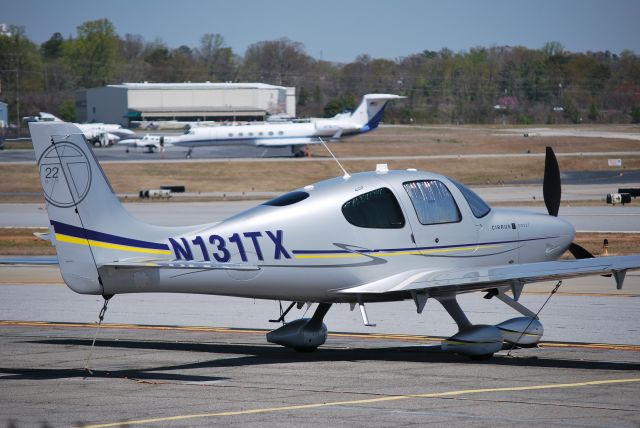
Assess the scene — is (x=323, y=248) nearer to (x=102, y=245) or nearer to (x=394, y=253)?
(x=394, y=253)

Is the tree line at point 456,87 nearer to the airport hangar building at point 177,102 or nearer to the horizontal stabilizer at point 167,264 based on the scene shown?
the airport hangar building at point 177,102

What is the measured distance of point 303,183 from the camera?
213ft

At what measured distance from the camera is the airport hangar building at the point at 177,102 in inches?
5344

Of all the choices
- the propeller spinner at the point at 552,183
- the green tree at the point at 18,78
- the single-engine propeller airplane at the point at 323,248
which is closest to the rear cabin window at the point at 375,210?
the single-engine propeller airplane at the point at 323,248

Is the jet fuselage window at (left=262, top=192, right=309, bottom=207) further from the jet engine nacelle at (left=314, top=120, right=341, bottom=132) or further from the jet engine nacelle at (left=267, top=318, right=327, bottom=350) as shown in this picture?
the jet engine nacelle at (left=314, top=120, right=341, bottom=132)

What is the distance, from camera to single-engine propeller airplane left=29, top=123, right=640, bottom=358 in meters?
13.3

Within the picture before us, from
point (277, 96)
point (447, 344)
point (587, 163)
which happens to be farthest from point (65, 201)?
point (277, 96)

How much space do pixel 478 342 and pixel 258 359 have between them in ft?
10.9

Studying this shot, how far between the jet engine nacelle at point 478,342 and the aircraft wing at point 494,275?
0.73 m

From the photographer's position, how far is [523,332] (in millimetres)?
15008

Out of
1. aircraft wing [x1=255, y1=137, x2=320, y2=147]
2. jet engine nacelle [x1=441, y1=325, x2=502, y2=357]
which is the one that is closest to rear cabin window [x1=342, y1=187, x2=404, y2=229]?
jet engine nacelle [x1=441, y1=325, x2=502, y2=357]

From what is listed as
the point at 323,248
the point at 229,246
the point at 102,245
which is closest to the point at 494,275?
the point at 323,248

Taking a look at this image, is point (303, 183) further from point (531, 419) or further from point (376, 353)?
point (531, 419)

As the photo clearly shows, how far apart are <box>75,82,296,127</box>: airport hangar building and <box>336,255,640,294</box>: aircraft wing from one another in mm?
123930
